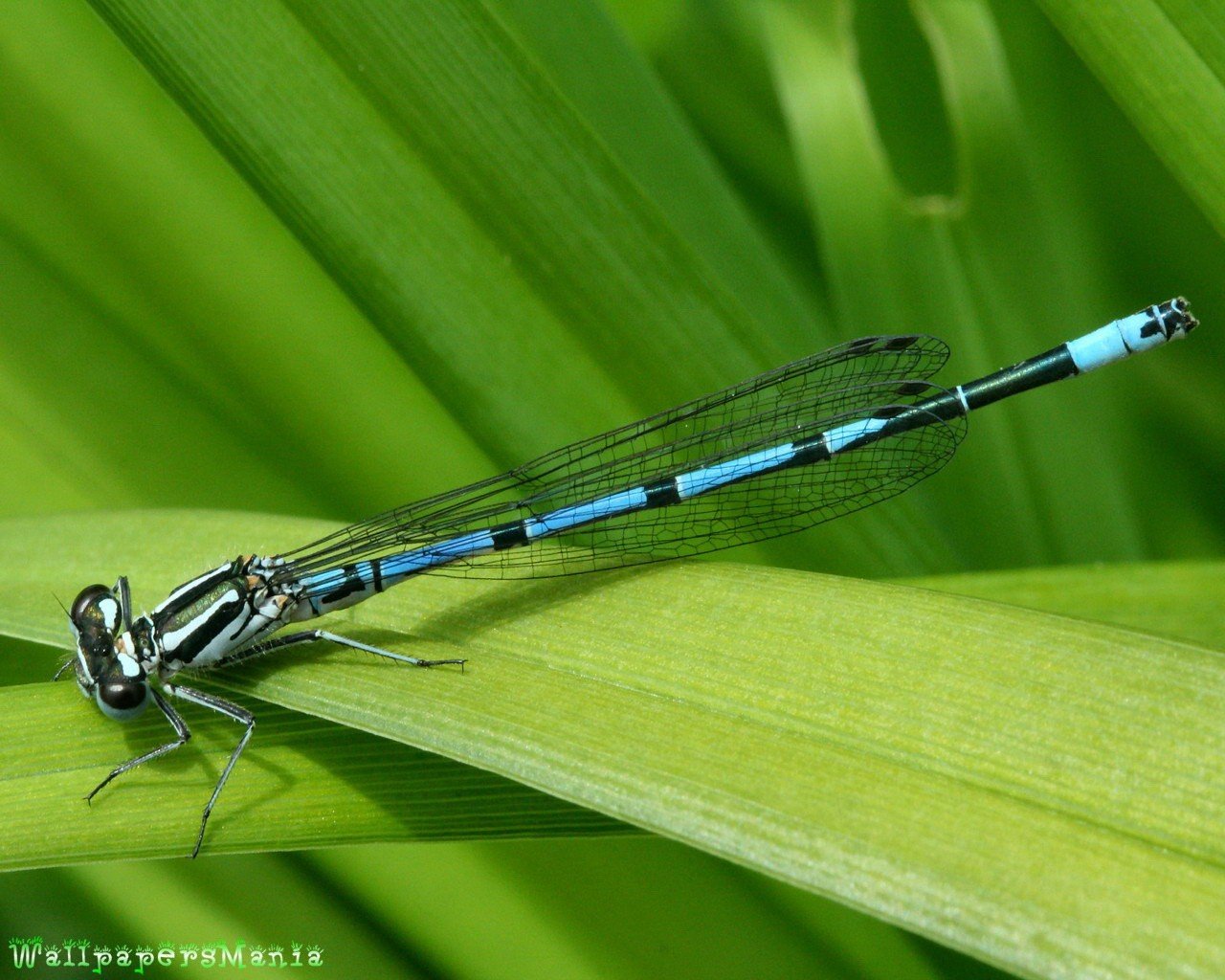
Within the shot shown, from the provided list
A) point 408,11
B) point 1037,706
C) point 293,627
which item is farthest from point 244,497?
point 1037,706

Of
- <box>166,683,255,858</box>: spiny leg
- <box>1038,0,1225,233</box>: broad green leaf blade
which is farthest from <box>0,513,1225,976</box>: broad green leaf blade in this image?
<box>1038,0,1225,233</box>: broad green leaf blade

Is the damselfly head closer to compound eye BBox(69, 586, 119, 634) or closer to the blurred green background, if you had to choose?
compound eye BBox(69, 586, 119, 634)

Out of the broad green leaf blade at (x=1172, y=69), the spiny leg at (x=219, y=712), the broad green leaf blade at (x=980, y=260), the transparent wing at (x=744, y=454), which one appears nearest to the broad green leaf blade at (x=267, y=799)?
the spiny leg at (x=219, y=712)

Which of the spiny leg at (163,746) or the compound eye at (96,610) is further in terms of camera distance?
the compound eye at (96,610)

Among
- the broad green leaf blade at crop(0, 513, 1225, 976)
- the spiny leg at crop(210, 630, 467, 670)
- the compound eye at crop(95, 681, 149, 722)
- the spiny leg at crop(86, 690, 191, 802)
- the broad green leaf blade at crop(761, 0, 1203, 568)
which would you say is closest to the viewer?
the broad green leaf blade at crop(0, 513, 1225, 976)

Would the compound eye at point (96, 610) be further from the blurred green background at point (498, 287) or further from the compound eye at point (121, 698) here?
the blurred green background at point (498, 287)

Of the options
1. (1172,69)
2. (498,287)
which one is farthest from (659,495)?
(1172,69)
